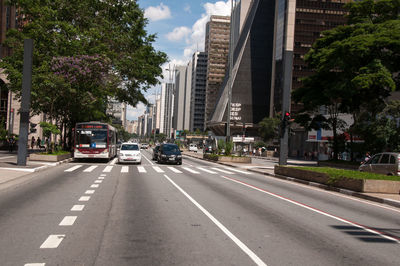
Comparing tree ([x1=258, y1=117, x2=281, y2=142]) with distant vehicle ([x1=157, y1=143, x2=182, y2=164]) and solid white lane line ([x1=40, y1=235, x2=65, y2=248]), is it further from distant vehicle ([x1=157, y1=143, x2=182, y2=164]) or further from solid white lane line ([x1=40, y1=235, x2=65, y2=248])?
Result: solid white lane line ([x1=40, y1=235, x2=65, y2=248])

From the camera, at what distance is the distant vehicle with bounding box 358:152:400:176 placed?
59.7 ft

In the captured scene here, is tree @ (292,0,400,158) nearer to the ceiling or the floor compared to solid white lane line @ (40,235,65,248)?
nearer to the ceiling

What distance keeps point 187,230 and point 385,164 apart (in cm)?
1529

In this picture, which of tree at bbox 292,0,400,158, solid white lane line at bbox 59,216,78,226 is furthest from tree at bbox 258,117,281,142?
solid white lane line at bbox 59,216,78,226

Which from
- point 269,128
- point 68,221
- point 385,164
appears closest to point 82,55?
point 385,164

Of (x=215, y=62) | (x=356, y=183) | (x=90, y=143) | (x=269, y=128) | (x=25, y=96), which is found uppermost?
(x=215, y=62)

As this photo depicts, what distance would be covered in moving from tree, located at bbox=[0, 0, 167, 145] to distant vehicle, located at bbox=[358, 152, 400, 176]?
20761 mm

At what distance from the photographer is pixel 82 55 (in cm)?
3002

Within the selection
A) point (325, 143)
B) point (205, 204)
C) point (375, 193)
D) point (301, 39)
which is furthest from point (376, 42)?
point (301, 39)

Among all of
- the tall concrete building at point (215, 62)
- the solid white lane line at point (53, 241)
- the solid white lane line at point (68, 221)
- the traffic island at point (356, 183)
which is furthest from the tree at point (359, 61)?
the tall concrete building at point (215, 62)

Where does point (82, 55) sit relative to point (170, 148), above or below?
above

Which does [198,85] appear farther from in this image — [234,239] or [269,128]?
[234,239]

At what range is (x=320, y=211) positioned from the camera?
10.3 meters

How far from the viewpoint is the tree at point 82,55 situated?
29.3m
